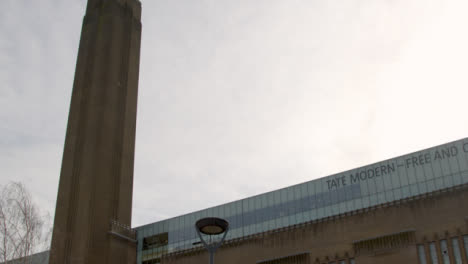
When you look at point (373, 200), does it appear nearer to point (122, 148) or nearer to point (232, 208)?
point (232, 208)

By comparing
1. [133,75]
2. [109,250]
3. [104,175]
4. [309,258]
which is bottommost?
[309,258]

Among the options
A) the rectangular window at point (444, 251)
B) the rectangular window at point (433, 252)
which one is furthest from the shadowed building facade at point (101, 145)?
the rectangular window at point (444, 251)

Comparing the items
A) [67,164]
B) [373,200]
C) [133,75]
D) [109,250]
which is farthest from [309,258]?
[133,75]

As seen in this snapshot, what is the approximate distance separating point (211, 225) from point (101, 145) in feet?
108

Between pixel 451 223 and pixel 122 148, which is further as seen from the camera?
pixel 122 148

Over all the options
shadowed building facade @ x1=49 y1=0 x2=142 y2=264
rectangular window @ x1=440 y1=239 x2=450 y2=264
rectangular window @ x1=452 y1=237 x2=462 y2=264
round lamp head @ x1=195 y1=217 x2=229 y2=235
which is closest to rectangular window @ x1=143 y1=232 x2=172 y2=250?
shadowed building facade @ x1=49 y1=0 x2=142 y2=264

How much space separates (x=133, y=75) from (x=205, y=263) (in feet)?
87.4

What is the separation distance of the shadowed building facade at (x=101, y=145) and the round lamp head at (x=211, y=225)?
27411 mm

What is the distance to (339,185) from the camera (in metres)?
50.0

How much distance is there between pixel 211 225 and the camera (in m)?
28.4

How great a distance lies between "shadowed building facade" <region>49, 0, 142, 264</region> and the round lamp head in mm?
27411

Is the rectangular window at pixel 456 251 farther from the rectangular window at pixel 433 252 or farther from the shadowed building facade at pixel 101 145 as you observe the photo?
the shadowed building facade at pixel 101 145

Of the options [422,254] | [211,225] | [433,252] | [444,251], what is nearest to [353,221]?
[422,254]

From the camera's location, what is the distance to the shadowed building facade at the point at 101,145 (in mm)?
54531
